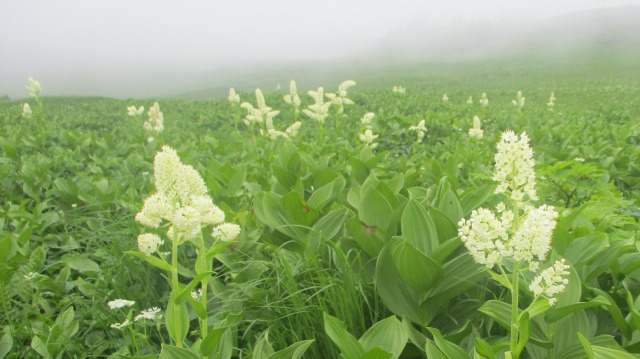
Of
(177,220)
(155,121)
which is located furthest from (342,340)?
(155,121)

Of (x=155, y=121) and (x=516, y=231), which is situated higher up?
(x=516, y=231)

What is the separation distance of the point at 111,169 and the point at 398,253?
4.16 meters

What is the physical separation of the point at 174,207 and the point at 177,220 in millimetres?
135

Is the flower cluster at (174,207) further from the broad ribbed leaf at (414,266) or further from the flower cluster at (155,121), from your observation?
the flower cluster at (155,121)

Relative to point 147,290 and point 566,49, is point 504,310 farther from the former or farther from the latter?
point 566,49

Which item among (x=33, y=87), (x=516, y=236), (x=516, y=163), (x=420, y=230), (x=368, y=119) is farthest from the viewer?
(x=33, y=87)

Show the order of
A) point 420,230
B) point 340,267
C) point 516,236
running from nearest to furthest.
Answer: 1. point 516,236
2. point 420,230
3. point 340,267

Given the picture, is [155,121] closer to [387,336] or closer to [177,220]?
[177,220]

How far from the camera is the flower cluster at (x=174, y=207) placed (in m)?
1.75

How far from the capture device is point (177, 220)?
173 cm

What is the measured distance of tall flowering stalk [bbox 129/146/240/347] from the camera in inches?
68.8

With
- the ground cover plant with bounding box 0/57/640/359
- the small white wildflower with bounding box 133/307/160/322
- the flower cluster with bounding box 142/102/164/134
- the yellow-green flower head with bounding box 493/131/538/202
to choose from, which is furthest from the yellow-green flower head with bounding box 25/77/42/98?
the yellow-green flower head with bounding box 493/131/538/202

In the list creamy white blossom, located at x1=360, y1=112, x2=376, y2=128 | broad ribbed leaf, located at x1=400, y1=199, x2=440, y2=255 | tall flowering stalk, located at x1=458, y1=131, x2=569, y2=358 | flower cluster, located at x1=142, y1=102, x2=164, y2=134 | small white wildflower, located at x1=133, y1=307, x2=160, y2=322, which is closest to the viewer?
tall flowering stalk, located at x1=458, y1=131, x2=569, y2=358

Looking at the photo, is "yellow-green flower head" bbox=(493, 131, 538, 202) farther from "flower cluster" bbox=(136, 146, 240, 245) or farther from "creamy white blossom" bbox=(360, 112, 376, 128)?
"creamy white blossom" bbox=(360, 112, 376, 128)
